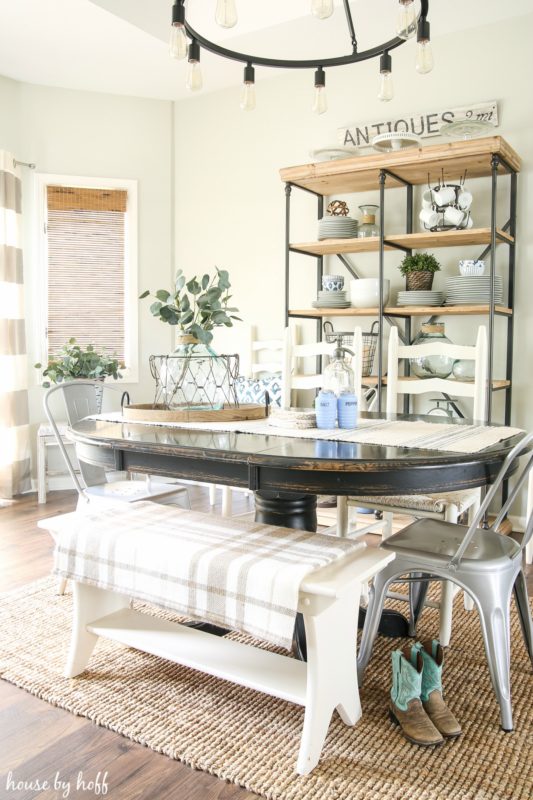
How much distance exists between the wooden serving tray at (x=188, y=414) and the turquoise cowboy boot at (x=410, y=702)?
971 millimetres

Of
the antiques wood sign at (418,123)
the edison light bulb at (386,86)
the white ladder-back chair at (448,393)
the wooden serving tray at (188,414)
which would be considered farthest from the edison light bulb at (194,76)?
the antiques wood sign at (418,123)

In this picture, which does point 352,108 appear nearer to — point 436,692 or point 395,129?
point 395,129

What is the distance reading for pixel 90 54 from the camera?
13.3 feet

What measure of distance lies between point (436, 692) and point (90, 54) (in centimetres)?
390

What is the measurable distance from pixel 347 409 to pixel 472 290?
1.58 metres

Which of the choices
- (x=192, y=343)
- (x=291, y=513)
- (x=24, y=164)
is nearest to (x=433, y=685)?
(x=291, y=513)

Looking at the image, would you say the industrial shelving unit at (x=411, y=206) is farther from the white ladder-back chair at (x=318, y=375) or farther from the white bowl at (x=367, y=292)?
the white ladder-back chair at (x=318, y=375)

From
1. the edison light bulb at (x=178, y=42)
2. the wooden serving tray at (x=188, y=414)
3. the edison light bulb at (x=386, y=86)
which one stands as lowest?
the wooden serving tray at (x=188, y=414)

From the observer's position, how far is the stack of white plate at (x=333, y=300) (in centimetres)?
387

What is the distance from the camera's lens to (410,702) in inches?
69.6

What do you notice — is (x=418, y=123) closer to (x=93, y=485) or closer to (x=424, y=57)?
(x=424, y=57)

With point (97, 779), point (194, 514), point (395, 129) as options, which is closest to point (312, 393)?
point (395, 129)

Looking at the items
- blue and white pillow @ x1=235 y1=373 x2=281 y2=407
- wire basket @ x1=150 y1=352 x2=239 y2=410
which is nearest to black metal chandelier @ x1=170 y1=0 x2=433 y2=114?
wire basket @ x1=150 y1=352 x2=239 y2=410

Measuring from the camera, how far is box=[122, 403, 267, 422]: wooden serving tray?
234cm
